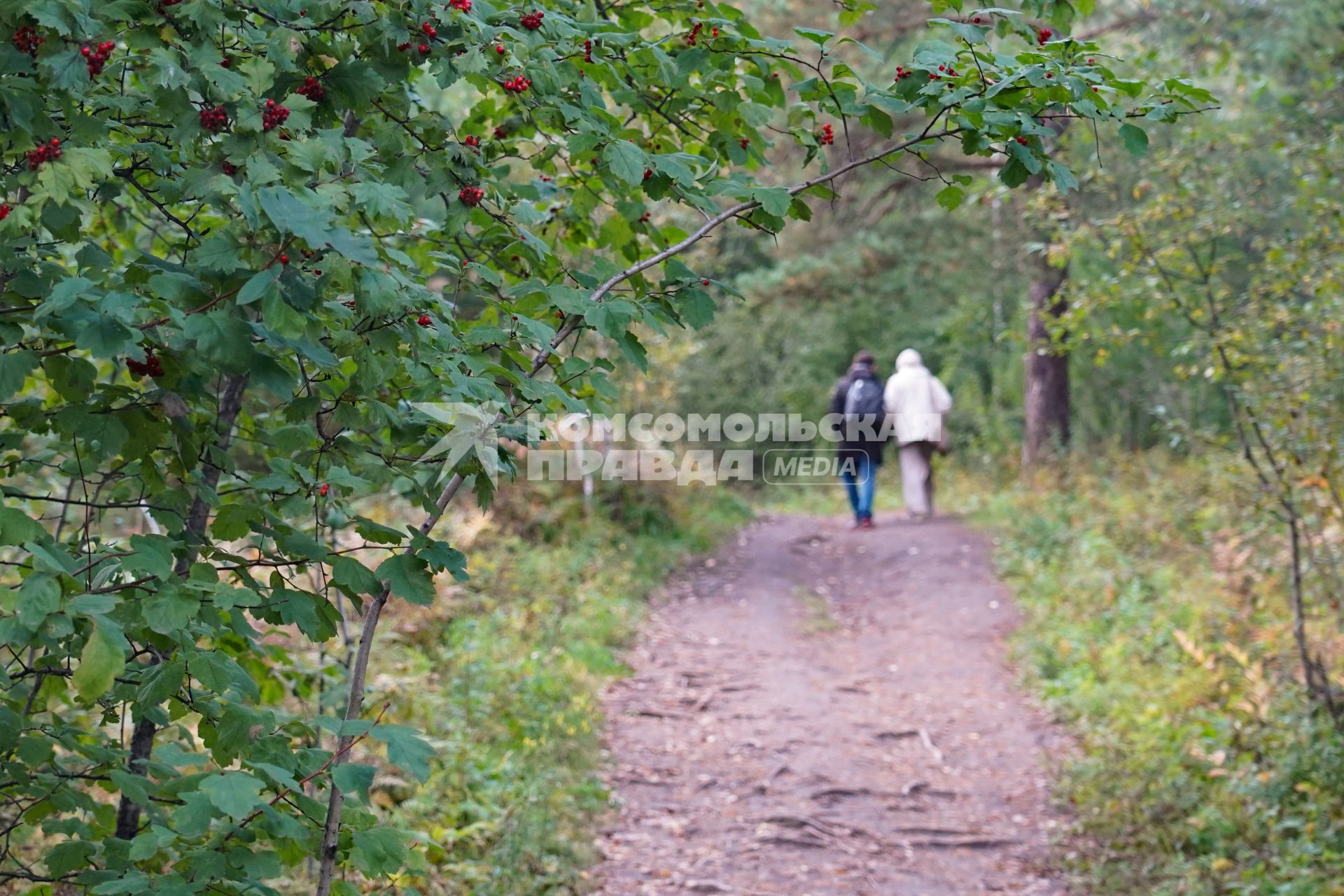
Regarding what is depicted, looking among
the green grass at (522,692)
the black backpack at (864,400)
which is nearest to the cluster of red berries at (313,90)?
the green grass at (522,692)

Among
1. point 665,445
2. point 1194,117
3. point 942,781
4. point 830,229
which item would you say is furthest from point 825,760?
point 830,229

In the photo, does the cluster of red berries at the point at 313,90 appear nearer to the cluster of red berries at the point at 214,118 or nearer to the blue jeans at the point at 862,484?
the cluster of red berries at the point at 214,118

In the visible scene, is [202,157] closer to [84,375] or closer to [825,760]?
[84,375]

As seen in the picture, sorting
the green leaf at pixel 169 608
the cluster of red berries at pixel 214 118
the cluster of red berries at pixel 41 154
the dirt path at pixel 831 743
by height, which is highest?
the cluster of red berries at pixel 214 118

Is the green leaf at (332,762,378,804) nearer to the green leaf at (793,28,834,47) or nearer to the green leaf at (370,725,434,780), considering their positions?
the green leaf at (370,725,434,780)

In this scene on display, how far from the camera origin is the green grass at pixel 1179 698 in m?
5.01

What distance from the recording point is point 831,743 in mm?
7039

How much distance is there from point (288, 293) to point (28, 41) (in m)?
0.67

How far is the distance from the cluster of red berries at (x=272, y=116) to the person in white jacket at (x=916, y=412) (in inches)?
435

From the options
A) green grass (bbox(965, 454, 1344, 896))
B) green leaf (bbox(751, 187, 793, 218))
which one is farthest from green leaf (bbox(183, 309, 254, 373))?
green grass (bbox(965, 454, 1344, 896))

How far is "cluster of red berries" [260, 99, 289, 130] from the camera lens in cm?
210

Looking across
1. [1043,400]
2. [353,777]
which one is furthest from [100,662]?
[1043,400]

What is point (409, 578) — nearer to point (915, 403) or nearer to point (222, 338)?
point (222, 338)

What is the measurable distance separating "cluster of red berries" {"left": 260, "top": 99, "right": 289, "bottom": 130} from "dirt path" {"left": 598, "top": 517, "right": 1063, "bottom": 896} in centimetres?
400
